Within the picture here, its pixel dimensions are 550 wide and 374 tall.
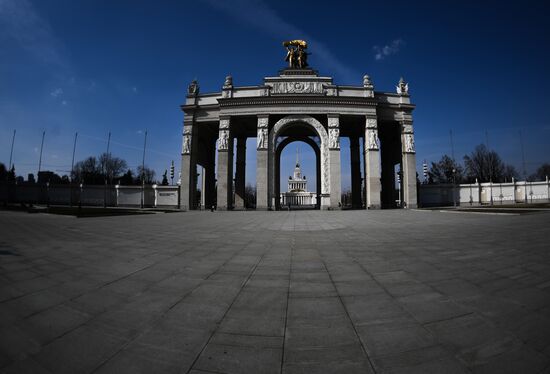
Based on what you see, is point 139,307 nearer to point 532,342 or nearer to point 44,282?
point 44,282

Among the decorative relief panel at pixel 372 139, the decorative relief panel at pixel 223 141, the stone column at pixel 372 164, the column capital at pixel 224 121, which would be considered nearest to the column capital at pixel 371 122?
the stone column at pixel 372 164

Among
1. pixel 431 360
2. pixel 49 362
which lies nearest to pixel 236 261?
pixel 49 362

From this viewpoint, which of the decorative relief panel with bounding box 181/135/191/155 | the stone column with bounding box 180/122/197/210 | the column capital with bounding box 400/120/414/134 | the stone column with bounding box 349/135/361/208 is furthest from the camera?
the stone column with bounding box 349/135/361/208

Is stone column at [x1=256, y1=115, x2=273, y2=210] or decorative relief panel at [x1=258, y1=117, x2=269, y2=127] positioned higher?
decorative relief panel at [x1=258, y1=117, x2=269, y2=127]

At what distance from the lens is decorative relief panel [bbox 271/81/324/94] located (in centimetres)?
3706

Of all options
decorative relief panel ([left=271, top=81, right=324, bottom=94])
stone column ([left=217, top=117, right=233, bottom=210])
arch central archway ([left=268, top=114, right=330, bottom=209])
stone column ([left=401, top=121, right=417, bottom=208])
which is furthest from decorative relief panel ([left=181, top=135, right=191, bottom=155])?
stone column ([left=401, top=121, right=417, bottom=208])

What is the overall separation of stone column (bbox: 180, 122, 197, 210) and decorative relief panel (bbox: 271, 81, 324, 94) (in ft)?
49.6

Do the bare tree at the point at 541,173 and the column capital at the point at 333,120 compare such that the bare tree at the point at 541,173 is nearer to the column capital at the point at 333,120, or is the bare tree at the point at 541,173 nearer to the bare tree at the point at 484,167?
the bare tree at the point at 484,167

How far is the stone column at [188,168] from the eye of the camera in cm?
3694

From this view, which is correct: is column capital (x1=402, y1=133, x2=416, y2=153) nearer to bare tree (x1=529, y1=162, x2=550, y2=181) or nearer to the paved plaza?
the paved plaza

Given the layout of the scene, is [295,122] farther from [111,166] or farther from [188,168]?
[111,166]

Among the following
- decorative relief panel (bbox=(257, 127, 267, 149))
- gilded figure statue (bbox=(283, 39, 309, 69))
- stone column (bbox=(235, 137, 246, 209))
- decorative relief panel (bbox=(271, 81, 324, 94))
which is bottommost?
stone column (bbox=(235, 137, 246, 209))

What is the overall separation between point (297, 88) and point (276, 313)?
3843cm

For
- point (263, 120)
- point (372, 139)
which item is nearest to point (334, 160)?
point (372, 139)
